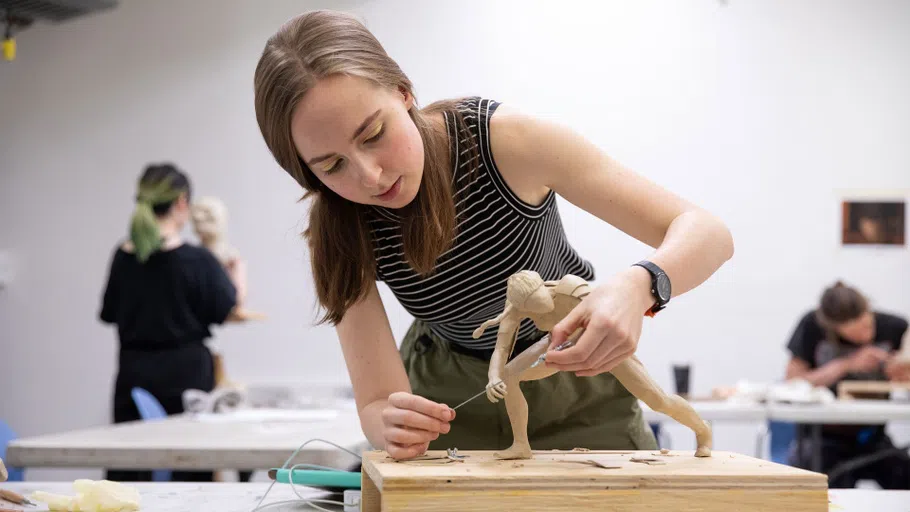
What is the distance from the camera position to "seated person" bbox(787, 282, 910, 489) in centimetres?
393

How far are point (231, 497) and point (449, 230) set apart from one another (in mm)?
567

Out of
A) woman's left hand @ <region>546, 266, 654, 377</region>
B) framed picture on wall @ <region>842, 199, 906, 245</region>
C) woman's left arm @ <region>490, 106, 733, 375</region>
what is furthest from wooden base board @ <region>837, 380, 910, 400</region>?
woman's left hand @ <region>546, 266, 654, 377</region>

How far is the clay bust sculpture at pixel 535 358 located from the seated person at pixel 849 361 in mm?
2789

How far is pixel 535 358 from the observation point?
1233mm

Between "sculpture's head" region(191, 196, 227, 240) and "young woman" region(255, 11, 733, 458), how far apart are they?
3784 mm

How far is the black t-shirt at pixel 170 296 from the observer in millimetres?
3688

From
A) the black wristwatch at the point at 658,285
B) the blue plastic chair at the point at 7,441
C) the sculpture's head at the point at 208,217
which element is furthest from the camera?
the sculpture's head at the point at 208,217

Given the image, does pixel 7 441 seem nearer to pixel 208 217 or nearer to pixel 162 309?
pixel 162 309

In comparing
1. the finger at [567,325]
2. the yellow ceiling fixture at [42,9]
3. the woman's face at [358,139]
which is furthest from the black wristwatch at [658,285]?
the yellow ceiling fixture at [42,9]

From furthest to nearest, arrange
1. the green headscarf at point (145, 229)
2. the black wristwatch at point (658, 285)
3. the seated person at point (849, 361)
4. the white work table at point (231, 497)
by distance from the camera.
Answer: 1. the seated person at point (849, 361)
2. the green headscarf at point (145, 229)
3. the white work table at point (231, 497)
4. the black wristwatch at point (658, 285)

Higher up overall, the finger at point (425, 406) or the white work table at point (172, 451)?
the finger at point (425, 406)

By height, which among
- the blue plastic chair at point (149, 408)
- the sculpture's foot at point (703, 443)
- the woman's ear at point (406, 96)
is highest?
the woman's ear at point (406, 96)

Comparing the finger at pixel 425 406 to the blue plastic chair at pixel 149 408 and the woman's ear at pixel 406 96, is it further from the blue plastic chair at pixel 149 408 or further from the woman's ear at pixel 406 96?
the blue plastic chair at pixel 149 408

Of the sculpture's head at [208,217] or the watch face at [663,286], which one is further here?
the sculpture's head at [208,217]
